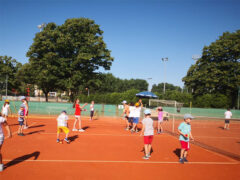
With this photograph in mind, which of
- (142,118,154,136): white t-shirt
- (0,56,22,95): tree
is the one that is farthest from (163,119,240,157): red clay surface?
(0,56,22,95): tree

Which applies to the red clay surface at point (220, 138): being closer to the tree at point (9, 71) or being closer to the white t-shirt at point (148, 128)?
the white t-shirt at point (148, 128)

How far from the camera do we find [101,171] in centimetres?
570

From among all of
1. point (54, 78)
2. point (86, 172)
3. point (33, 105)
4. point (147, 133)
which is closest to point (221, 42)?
point (54, 78)

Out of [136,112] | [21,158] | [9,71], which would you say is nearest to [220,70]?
[136,112]

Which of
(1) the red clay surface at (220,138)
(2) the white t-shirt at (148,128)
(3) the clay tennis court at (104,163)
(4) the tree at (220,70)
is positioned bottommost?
(1) the red clay surface at (220,138)

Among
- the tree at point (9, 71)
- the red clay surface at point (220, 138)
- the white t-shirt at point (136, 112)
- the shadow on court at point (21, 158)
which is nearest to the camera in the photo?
the shadow on court at point (21, 158)

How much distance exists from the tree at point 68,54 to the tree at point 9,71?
1244 inches

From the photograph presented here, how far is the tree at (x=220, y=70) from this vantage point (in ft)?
105

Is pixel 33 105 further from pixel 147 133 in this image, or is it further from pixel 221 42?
pixel 221 42

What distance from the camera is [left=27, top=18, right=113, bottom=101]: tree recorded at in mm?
25188

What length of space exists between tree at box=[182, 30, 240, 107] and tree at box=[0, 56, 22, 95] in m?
44.3

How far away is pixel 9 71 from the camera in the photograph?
53500 mm

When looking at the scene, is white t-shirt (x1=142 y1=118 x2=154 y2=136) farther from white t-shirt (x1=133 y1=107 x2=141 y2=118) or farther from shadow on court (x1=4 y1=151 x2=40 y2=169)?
white t-shirt (x1=133 y1=107 x2=141 y2=118)

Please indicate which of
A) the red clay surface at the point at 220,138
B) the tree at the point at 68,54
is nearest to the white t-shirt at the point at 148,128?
the red clay surface at the point at 220,138
